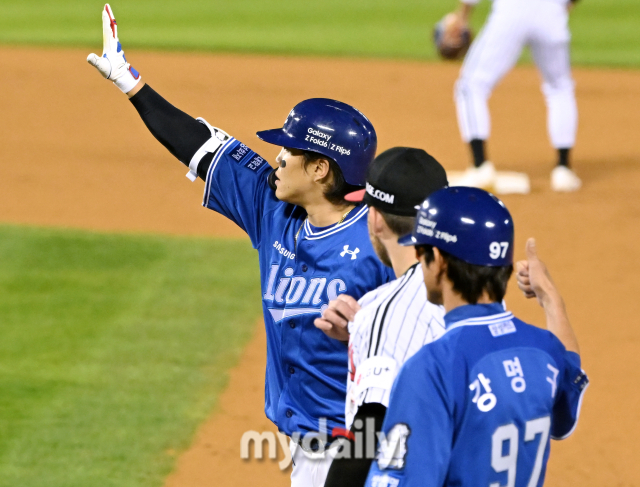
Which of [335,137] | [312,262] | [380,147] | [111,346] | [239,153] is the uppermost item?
[380,147]

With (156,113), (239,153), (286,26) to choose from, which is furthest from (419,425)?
(286,26)

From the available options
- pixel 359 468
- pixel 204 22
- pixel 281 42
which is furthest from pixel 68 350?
pixel 204 22

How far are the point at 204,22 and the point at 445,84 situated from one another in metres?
6.89

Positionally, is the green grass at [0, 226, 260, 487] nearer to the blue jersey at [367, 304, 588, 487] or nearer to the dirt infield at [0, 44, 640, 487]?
the dirt infield at [0, 44, 640, 487]

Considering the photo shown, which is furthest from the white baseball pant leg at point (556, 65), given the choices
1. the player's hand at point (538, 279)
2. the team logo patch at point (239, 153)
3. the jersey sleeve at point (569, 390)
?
the jersey sleeve at point (569, 390)

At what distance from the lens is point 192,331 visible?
19.9ft

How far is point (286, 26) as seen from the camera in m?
18.4

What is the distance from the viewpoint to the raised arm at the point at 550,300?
8.14ft

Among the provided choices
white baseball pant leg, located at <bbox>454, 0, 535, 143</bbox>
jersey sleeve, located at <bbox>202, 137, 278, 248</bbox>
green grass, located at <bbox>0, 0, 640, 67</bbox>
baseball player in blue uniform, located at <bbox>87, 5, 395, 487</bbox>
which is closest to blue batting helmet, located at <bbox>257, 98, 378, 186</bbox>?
baseball player in blue uniform, located at <bbox>87, 5, 395, 487</bbox>

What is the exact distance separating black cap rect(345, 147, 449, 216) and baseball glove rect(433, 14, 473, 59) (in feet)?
32.1

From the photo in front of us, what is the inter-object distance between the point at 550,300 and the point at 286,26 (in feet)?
54.2

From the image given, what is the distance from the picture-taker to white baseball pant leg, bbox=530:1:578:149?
27.7 ft

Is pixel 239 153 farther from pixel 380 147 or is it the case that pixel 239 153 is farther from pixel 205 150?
pixel 380 147

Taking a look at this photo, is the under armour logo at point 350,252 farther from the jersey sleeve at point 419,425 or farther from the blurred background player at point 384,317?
the jersey sleeve at point 419,425
